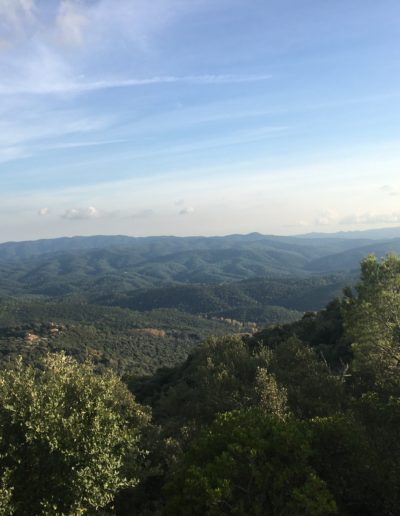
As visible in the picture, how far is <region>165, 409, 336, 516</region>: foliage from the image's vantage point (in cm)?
1688

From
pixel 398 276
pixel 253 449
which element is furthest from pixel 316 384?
pixel 253 449

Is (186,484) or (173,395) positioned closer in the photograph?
(186,484)

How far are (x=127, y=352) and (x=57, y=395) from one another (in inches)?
6465

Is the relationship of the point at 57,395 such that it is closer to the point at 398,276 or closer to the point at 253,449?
the point at 253,449

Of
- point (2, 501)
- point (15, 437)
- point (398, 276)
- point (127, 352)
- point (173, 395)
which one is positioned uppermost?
point (398, 276)

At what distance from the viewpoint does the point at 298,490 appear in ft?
55.0

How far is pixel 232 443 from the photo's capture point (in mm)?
19328

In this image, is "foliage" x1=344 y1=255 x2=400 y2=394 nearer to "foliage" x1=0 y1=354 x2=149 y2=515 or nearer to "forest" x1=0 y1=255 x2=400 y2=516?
"forest" x1=0 y1=255 x2=400 y2=516

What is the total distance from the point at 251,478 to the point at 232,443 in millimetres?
1680

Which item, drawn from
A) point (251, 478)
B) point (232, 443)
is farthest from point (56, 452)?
point (251, 478)

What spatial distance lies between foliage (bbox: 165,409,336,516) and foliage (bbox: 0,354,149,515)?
5.22 meters

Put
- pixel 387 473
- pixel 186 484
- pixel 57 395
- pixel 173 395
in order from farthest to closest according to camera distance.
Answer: pixel 173 395 < pixel 57 395 < pixel 387 473 < pixel 186 484

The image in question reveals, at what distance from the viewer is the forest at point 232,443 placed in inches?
714

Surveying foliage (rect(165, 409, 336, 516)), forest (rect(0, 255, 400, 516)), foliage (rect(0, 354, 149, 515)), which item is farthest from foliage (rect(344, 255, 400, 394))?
foliage (rect(0, 354, 149, 515))
